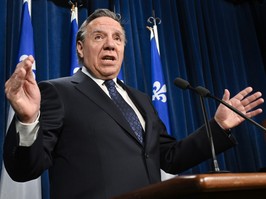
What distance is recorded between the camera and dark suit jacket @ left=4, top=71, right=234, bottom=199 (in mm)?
1282

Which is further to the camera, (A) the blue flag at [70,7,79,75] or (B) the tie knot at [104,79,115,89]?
(A) the blue flag at [70,7,79,75]

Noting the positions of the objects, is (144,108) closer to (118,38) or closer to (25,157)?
(118,38)

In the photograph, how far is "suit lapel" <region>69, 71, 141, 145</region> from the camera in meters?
1.60

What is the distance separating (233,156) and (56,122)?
10.6ft

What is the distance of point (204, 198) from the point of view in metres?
0.86

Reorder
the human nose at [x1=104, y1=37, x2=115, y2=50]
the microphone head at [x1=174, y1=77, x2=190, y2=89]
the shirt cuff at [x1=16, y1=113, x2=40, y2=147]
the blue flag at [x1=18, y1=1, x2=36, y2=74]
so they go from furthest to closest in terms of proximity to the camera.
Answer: the blue flag at [x1=18, y1=1, x2=36, y2=74] → the human nose at [x1=104, y1=37, x2=115, y2=50] → the microphone head at [x1=174, y1=77, x2=190, y2=89] → the shirt cuff at [x1=16, y1=113, x2=40, y2=147]

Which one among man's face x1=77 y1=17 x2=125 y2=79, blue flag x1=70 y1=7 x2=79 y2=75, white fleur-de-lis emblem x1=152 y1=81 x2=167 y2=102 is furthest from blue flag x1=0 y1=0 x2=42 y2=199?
white fleur-de-lis emblem x1=152 y1=81 x2=167 y2=102

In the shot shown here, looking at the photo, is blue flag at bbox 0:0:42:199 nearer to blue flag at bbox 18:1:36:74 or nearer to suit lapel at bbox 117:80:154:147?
blue flag at bbox 18:1:36:74

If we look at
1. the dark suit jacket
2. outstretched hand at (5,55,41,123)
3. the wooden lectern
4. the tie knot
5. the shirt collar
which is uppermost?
the shirt collar

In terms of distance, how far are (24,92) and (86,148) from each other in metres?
0.41

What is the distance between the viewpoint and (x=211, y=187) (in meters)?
0.81

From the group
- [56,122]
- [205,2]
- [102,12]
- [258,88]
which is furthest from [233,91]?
[56,122]

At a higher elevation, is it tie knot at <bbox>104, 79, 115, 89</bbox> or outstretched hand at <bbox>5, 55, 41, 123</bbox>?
tie knot at <bbox>104, 79, 115, 89</bbox>

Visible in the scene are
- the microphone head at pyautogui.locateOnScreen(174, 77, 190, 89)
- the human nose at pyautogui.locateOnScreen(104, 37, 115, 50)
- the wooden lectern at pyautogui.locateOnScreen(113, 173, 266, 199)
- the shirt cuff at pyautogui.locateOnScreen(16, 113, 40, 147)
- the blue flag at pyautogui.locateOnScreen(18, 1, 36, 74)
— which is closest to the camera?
the wooden lectern at pyautogui.locateOnScreen(113, 173, 266, 199)
